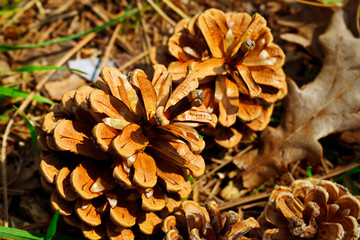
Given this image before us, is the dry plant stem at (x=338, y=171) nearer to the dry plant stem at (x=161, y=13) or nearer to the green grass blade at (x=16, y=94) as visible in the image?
the dry plant stem at (x=161, y=13)

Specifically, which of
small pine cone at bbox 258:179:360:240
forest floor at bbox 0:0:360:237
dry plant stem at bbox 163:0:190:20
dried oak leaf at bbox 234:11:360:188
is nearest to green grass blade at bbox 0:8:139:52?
forest floor at bbox 0:0:360:237

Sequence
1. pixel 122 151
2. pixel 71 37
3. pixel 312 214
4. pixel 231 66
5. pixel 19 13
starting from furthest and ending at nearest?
pixel 19 13 → pixel 71 37 → pixel 231 66 → pixel 312 214 → pixel 122 151

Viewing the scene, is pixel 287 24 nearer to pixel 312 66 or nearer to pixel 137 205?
pixel 312 66

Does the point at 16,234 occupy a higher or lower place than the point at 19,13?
lower

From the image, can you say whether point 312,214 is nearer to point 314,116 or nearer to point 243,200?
point 243,200

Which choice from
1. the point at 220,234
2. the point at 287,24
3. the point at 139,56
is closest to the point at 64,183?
the point at 220,234

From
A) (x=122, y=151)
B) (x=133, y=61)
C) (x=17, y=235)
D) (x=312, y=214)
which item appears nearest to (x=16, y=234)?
(x=17, y=235)

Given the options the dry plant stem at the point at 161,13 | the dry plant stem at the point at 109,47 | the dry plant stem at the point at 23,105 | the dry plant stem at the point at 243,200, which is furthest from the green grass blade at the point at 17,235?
the dry plant stem at the point at 161,13
